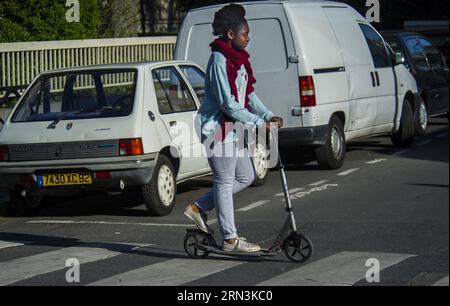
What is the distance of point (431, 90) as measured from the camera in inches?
764

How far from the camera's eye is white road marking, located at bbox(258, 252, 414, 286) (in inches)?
306

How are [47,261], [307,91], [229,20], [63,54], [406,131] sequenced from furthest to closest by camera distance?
[63,54]
[406,131]
[307,91]
[47,261]
[229,20]

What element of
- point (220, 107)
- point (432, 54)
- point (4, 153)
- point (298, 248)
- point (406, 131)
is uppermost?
point (220, 107)

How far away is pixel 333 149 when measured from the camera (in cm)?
1509

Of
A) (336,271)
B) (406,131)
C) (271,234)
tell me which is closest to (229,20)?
(336,271)

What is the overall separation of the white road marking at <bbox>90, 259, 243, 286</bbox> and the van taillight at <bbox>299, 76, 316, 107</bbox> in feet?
19.2

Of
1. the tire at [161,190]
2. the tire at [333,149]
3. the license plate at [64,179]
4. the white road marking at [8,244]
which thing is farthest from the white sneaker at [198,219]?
the tire at [333,149]

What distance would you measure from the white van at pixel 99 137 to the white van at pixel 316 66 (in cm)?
209

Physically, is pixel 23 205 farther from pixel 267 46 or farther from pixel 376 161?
pixel 376 161

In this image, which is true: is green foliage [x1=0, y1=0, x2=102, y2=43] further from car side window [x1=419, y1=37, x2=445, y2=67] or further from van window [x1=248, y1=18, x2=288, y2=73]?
van window [x1=248, y1=18, x2=288, y2=73]

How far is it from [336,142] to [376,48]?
2.12 meters

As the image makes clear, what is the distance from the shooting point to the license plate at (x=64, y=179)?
11602mm

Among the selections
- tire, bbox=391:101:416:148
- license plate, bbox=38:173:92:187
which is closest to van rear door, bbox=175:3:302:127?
tire, bbox=391:101:416:148
